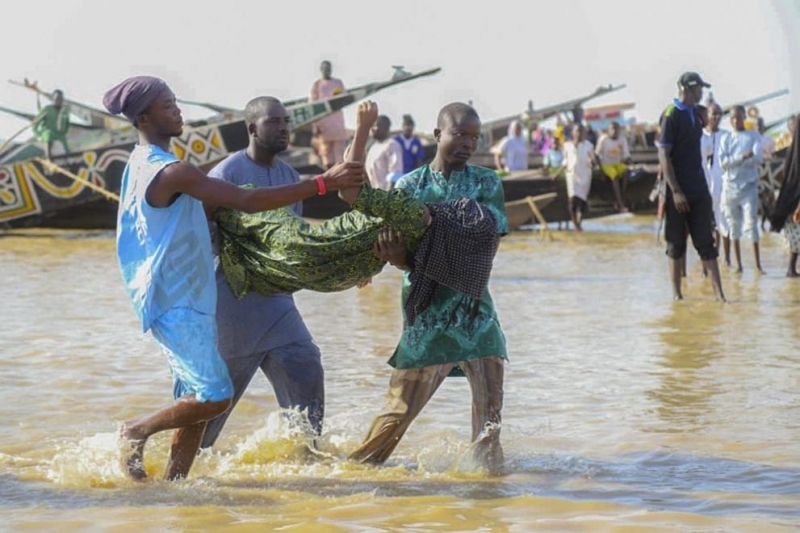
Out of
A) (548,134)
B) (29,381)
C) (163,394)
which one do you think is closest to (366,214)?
(163,394)

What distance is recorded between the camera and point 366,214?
493 centimetres

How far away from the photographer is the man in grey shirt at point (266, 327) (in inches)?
212

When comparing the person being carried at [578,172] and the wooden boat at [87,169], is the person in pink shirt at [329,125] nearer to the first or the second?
the wooden boat at [87,169]

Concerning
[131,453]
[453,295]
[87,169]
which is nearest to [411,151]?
[87,169]

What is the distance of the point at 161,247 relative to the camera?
4758mm

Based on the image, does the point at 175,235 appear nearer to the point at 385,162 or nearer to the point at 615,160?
the point at 385,162

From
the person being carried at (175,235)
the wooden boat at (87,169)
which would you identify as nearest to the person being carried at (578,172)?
the wooden boat at (87,169)

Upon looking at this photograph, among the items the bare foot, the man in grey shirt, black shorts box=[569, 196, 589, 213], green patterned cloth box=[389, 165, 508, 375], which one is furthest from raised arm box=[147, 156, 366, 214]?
black shorts box=[569, 196, 589, 213]

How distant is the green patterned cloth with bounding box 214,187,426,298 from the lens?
16.3ft

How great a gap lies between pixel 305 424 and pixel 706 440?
1790 mm

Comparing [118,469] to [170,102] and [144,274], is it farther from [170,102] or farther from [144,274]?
[170,102]

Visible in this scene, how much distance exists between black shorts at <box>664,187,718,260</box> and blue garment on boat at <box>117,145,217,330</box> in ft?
21.3

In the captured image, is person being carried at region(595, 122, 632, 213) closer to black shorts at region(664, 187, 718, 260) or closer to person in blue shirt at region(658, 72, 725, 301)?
black shorts at region(664, 187, 718, 260)

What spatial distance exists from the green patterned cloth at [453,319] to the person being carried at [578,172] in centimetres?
1625
